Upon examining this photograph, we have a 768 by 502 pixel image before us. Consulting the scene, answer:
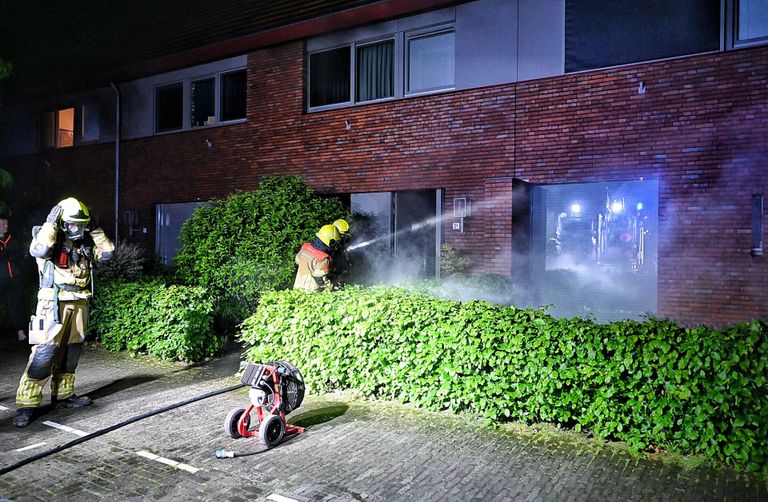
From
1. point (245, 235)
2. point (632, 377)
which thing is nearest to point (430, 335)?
point (632, 377)

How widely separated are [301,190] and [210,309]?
11.2 feet

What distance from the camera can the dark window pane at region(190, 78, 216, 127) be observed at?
15.4 metres

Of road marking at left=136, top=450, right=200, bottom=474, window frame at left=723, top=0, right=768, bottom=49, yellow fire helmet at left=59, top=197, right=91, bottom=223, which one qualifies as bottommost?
road marking at left=136, top=450, right=200, bottom=474

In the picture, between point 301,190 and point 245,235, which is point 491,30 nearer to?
point 301,190

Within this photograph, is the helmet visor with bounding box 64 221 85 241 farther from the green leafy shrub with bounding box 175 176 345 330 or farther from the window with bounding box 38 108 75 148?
the window with bounding box 38 108 75 148

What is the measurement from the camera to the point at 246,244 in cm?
973

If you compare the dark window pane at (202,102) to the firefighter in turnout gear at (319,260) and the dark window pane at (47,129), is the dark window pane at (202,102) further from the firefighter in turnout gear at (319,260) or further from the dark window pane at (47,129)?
the firefighter in turnout gear at (319,260)

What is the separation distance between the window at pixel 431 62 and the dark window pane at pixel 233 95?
16.1ft

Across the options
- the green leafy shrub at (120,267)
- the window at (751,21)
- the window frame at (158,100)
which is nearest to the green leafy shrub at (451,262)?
the green leafy shrub at (120,267)

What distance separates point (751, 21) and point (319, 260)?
24.9 ft

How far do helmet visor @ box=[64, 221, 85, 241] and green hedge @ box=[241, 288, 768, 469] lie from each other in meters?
2.26

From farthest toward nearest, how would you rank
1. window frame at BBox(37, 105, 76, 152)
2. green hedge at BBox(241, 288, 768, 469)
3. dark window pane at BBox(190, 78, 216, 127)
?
1. window frame at BBox(37, 105, 76, 152)
2. dark window pane at BBox(190, 78, 216, 127)
3. green hedge at BBox(241, 288, 768, 469)

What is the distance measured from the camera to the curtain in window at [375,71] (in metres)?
12.4

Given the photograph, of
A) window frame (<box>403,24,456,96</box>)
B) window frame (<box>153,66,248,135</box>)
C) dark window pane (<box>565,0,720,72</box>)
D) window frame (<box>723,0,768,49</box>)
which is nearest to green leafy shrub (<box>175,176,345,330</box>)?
window frame (<box>403,24,456,96</box>)
